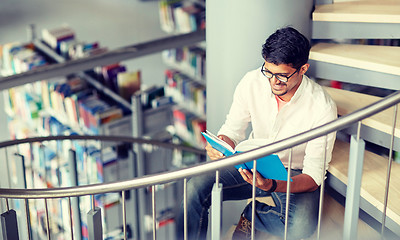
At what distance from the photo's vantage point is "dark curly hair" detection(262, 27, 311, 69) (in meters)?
2.24

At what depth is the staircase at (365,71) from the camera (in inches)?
96.6

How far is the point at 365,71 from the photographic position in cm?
277

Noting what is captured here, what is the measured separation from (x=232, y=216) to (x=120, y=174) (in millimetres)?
1008

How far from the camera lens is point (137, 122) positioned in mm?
3922

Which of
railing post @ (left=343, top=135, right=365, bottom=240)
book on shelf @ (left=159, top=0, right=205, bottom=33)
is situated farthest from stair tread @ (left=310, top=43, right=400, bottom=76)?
book on shelf @ (left=159, top=0, right=205, bottom=33)

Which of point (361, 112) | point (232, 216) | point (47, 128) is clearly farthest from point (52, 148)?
point (361, 112)

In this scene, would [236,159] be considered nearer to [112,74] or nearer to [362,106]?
[362,106]

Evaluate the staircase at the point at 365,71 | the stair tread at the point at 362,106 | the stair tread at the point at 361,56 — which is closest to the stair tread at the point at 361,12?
the staircase at the point at 365,71

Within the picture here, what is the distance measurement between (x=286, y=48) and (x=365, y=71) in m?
0.72

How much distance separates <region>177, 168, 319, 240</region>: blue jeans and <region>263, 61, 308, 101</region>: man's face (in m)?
0.39

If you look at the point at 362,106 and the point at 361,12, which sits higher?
the point at 361,12

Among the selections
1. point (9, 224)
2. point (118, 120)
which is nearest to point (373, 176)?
point (9, 224)

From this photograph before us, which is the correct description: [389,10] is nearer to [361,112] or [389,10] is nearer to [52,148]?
[361,112]

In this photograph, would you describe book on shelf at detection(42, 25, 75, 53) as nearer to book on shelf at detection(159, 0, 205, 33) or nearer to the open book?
book on shelf at detection(159, 0, 205, 33)
